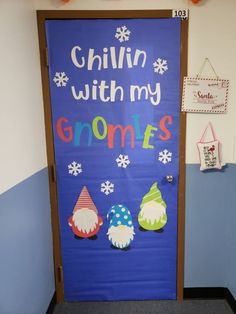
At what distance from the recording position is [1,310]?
116 centimetres

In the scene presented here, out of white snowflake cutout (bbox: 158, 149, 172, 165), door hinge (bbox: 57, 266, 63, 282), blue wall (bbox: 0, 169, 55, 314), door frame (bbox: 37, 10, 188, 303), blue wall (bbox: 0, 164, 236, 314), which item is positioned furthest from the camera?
door hinge (bbox: 57, 266, 63, 282)

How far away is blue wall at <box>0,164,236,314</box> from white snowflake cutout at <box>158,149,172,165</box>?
0.50 feet

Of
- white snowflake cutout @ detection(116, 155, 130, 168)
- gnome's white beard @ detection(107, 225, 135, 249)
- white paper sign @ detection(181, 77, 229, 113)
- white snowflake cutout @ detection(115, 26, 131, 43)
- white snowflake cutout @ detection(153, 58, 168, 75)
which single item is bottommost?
gnome's white beard @ detection(107, 225, 135, 249)

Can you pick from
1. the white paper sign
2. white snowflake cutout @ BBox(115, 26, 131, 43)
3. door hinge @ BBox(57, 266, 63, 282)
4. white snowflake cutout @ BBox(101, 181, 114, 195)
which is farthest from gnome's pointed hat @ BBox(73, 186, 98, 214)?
white snowflake cutout @ BBox(115, 26, 131, 43)

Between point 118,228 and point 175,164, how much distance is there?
612 millimetres

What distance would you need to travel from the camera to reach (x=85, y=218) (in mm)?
1880

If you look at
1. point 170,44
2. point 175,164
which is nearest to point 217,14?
point 170,44

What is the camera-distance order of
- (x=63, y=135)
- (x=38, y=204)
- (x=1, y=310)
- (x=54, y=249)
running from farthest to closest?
1. (x=54, y=249)
2. (x=63, y=135)
3. (x=38, y=204)
4. (x=1, y=310)

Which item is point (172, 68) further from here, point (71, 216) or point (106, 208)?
point (71, 216)

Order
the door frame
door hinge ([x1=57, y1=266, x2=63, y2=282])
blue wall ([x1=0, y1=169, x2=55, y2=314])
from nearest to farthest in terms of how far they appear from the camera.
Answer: blue wall ([x1=0, y1=169, x2=55, y2=314]), the door frame, door hinge ([x1=57, y1=266, x2=63, y2=282])

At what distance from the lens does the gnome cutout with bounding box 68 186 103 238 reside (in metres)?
1.86

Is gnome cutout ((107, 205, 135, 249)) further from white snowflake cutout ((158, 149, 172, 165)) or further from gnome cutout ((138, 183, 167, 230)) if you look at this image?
white snowflake cutout ((158, 149, 172, 165))

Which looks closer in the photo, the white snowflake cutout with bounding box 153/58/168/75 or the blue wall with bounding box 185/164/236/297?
the white snowflake cutout with bounding box 153/58/168/75

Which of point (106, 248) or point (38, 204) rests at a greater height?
point (38, 204)
